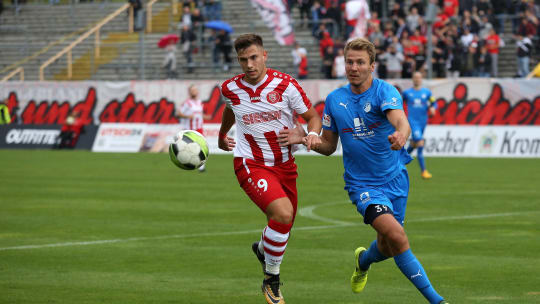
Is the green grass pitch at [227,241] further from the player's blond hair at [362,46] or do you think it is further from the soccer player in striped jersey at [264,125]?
the player's blond hair at [362,46]

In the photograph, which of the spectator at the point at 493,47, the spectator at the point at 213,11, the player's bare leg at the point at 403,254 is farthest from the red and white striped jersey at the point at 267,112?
the spectator at the point at 213,11

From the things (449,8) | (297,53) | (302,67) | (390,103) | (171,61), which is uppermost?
(390,103)

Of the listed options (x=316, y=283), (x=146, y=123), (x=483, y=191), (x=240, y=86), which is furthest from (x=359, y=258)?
(x=146, y=123)

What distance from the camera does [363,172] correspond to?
7.92 m

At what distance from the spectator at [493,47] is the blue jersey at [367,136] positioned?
81.8 ft

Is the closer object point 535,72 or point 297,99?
point 297,99

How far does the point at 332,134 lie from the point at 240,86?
1.15 m

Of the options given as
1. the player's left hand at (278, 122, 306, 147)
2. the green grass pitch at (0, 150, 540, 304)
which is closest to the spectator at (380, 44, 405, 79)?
the green grass pitch at (0, 150, 540, 304)

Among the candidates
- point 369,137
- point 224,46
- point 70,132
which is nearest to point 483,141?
point 224,46

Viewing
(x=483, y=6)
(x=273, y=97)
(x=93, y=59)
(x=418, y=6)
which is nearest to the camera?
(x=273, y=97)

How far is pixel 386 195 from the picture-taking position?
7836 mm

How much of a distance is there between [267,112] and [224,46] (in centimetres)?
2861

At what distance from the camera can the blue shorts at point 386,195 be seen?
25.3ft

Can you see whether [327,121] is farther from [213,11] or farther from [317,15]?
[213,11]
